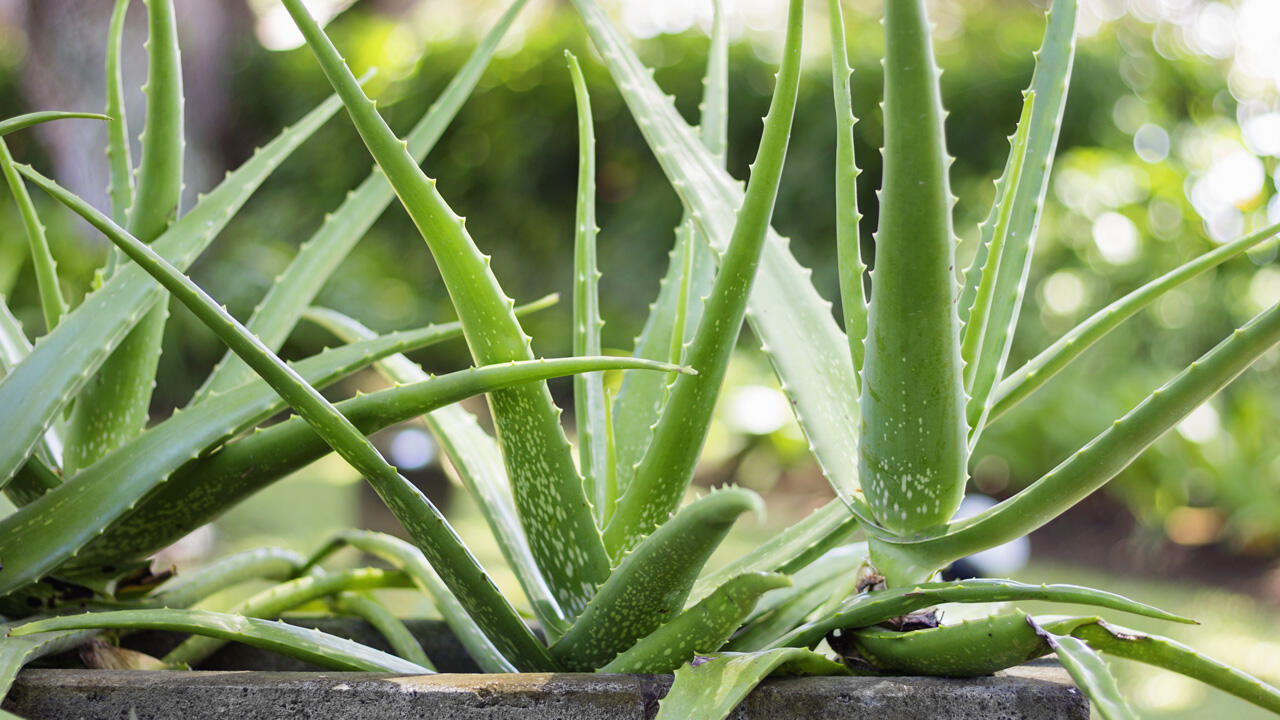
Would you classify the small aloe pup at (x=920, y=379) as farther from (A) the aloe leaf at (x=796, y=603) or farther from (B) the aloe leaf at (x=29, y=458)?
(B) the aloe leaf at (x=29, y=458)

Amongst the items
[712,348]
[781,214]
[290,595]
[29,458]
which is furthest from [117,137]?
[781,214]

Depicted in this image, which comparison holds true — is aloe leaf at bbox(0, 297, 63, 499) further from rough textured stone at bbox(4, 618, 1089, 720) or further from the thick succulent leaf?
the thick succulent leaf

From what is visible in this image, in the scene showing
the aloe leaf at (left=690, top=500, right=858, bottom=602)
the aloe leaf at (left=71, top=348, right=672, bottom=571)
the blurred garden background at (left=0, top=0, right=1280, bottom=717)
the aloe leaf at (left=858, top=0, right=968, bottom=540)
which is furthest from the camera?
the blurred garden background at (left=0, top=0, right=1280, bottom=717)

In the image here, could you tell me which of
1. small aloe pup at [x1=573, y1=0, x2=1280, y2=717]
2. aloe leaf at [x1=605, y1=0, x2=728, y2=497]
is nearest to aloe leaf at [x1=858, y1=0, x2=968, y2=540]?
Result: small aloe pup at [x1=573, y1=0, x2=1280, y2=717]

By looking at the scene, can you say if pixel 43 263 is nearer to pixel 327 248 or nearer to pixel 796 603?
pixel 327 248

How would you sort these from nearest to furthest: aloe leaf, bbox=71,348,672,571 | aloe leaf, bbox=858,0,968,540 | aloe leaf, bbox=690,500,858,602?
1. aloe leaf, bbox=858,0,968,540
2. aloe leaf, bbox=71,348,672,571
3. aloe leaf, bbox=690,500,858,602

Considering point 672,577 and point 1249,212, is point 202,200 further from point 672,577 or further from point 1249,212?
point 1249,212
